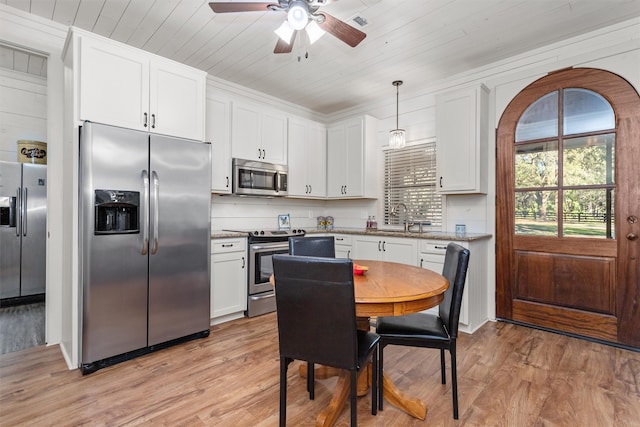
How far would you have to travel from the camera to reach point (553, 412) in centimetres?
184

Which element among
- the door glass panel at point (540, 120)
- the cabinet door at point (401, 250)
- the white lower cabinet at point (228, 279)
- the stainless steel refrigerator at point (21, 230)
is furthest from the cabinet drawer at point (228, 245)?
the door glass panel at point (540, 120)

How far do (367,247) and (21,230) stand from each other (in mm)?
4331

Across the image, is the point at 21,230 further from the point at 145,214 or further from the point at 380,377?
the point at 380,377

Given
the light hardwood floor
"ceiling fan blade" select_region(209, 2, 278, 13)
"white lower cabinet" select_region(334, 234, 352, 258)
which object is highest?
"ceiling fan blade" select_region(209, 2, 278, 13)

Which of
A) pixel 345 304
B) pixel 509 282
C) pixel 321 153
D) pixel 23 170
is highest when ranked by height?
pixel 321 153

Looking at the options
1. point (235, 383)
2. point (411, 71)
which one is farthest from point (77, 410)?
point (411, 71)

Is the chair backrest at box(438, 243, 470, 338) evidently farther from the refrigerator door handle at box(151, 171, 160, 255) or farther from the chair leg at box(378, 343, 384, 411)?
the refrigerator door handle at box(151, 171, 160, 255)

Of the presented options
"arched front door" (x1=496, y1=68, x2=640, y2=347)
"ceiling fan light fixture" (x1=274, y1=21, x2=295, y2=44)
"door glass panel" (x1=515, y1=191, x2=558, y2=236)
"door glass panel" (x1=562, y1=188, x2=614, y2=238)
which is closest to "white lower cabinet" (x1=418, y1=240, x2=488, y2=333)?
"arched front door" (x1=496, y1=68, x2=640, y2=347)

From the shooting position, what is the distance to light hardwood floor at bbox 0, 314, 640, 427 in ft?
5.86

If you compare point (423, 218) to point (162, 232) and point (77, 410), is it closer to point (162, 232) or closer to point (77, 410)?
point (162, 232)

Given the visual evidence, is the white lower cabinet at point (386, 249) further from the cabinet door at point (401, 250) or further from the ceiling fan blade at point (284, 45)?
the ceiling fan blade at point (284, 45)

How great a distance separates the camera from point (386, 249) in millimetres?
3686

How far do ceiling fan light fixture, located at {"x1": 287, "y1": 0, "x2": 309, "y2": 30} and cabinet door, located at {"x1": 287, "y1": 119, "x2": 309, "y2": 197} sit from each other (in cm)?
225

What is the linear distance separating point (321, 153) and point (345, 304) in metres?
3.47
